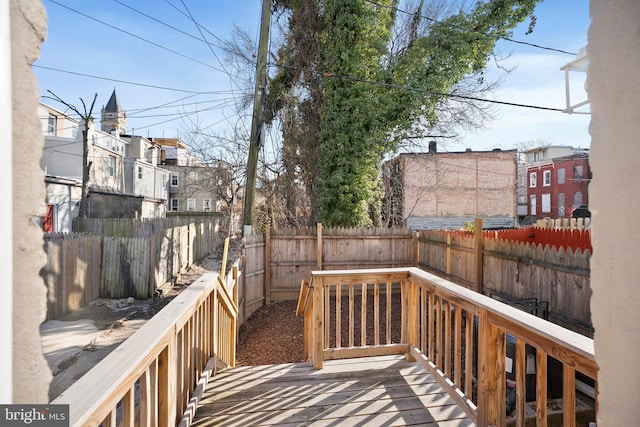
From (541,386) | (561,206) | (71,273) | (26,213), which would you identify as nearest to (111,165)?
(71,273)

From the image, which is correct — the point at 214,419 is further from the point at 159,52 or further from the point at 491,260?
the point at 159,52

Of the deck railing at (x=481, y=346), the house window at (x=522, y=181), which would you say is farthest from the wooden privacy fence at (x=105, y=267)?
the house window at (x=522, y=181)

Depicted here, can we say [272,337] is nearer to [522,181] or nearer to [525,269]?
[525,269]

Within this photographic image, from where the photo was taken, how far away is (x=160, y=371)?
179 cm

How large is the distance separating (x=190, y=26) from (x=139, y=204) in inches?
667

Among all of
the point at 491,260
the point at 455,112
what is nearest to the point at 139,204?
the point at 455,112

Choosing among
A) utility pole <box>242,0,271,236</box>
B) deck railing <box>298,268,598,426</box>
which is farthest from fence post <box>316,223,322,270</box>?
deck railing <box>298,268,598,426</box>

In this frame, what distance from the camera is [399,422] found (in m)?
2.39

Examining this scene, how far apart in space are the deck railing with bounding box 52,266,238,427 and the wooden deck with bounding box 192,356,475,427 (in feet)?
0.73

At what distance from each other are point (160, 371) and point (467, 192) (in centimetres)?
2197

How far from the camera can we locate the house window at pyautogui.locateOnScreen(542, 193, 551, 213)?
27.5 m

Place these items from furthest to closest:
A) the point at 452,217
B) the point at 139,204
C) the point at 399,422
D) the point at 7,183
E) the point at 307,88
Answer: the point at 139,204 < the point at 452,217 < the point at 307,88 < the point at 399,422 < the point at 7,183

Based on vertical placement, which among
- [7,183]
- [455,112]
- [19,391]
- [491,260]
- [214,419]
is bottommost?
[214,419]

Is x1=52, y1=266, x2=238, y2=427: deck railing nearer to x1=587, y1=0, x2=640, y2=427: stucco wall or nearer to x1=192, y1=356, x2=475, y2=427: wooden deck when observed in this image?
x1=192, y1=356, x2=475, y2=427: wooden deck
